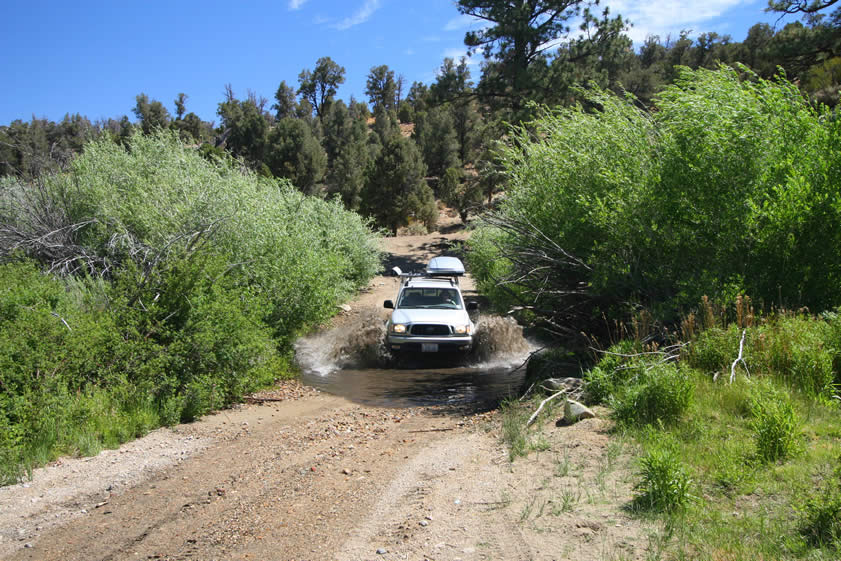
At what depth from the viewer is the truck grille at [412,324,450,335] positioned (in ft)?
42.5

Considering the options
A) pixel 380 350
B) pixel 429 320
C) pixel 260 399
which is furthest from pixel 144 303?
pixel 429 320

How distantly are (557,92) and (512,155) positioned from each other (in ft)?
57.4

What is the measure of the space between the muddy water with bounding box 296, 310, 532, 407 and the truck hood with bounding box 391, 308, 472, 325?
0.79m

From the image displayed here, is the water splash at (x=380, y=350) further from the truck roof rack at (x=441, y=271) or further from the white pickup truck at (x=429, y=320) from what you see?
the truck roof rack at (x=441, y=271)

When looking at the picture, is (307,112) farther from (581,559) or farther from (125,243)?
(581,559)

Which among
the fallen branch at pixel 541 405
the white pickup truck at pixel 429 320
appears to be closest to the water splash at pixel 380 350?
the white pickup truck at pixel 429 320

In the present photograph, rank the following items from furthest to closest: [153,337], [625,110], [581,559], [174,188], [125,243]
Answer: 1. [174,188]
2. [125,243]
3. [625,110]
4. [153,337]
5. [581,559]

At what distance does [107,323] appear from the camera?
8.97 meters

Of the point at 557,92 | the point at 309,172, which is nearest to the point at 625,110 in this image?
the point at 557,92

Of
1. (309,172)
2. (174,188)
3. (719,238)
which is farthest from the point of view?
(309,172)

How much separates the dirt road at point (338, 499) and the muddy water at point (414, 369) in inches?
112

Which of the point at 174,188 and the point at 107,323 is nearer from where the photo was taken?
the point at 107,323

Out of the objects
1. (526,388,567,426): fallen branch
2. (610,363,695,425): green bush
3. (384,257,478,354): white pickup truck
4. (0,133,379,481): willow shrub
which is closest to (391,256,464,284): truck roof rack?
(384,257,478,354): white pickup truck

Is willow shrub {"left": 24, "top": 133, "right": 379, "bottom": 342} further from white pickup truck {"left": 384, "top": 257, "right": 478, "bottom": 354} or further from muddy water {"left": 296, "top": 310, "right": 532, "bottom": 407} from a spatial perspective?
white pickup truck {"left": 384, "top": 257, "right": 478, "bottom": 354}
